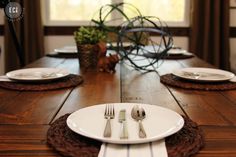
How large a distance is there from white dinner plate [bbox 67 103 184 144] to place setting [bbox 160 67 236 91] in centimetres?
47

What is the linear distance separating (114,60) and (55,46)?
7.21ft

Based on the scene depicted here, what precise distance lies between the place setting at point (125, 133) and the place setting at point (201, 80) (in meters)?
0.47

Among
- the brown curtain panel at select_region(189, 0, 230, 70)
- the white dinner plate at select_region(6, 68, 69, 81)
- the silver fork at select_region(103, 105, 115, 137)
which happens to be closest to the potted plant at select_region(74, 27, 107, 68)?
the white dinner plate at select_region(6, 68, 69, 81)

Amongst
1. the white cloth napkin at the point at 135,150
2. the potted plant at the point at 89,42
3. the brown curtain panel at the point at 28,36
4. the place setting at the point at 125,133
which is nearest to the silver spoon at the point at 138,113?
the place setting at the point at 125,133

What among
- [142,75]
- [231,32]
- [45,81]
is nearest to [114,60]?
[142,75]

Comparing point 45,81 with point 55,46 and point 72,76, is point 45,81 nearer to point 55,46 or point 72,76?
point 72,76

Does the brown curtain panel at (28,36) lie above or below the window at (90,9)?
below

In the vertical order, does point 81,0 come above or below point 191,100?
above

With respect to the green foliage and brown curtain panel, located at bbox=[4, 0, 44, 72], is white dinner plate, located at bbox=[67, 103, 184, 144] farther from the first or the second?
brown curtain panel, located at bbox=[4, 0, 44, 72]

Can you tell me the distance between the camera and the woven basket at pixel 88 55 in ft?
5.72

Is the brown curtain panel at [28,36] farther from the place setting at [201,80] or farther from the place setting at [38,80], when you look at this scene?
the place setting at [201,80]

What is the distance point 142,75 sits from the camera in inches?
62.7

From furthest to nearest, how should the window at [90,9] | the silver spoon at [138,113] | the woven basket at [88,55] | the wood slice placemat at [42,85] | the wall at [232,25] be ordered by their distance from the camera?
1. the window at [90,9]
2. the wall at [232,25]
3. the woven basket at [88,55]
4. the wood slice placemat at [42,85]
5. the silver spoon at [138,113]

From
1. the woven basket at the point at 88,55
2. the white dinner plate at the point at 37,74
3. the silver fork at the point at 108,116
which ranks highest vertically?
→ the woven basket at the point at 88,55
